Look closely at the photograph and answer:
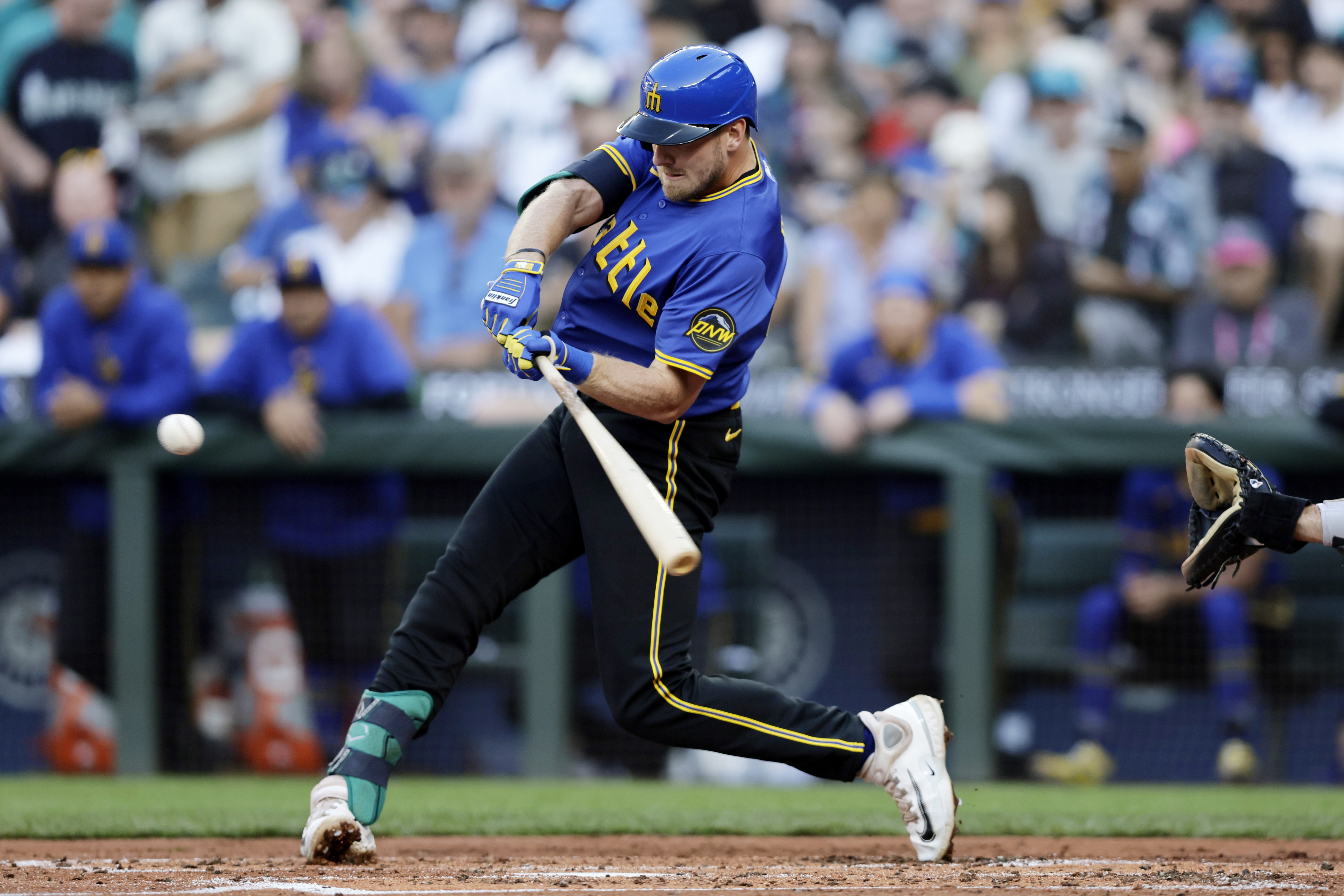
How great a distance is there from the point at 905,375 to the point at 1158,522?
3.37ft

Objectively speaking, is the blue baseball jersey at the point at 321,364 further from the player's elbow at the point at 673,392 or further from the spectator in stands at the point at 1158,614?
the player's elbow at the point at 673,392

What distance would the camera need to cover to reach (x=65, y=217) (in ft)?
23.0

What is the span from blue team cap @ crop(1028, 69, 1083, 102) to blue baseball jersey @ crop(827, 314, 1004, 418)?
1.80m

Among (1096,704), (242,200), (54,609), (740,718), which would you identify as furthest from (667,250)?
(242,200)

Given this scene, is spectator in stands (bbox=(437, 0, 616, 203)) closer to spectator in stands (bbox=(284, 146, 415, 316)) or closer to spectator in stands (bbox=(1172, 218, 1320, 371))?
spectator in stands (bbox=(284, 146, 415, 316))

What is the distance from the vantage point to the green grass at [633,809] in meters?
3.87

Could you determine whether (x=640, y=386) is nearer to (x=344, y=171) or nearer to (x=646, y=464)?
(x=646, y=464)

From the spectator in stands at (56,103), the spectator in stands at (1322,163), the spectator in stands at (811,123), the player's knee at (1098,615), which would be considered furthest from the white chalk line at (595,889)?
the spectator in stands at (56,103)

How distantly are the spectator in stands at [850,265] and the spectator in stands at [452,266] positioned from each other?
1369 millimetres

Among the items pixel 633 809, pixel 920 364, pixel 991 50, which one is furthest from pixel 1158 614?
pixel 991 50

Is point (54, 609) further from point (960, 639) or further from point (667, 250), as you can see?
point (667, 250)

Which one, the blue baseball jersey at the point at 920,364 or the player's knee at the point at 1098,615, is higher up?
the blue baseball jersey at the point at 920,364

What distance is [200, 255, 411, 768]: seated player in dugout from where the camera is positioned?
551 cm

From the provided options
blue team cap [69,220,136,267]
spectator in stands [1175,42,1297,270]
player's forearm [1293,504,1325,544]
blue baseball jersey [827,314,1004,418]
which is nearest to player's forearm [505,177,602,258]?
player's forearm [1293,504,1325,544]
